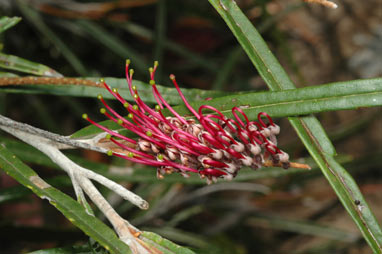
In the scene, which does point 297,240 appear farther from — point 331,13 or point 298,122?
point 298,122

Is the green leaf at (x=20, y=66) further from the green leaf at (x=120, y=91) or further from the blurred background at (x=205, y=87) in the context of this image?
the blurred background at (x=205, y=87)

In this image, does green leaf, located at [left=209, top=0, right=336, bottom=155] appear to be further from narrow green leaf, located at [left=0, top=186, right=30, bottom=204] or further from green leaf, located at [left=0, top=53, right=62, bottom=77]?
narrow green leaf, located at [left=0, top=186, right=30, bottom=204]

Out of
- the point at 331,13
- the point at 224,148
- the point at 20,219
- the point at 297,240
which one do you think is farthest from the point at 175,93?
the point at 331,13

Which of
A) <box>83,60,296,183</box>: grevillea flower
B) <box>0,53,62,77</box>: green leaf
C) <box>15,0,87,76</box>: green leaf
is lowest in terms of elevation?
<box>83,60,296,183</box>: grevillea flower

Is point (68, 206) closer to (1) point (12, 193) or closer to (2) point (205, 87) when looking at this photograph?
(1) point (12, 193)

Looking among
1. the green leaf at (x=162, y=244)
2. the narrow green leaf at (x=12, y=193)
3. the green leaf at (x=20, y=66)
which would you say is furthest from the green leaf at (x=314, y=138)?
the narrow green leaf at (x=12, y=193)

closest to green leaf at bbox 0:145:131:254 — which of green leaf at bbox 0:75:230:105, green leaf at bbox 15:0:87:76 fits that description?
green leaf at bbox 0:75:230:105
